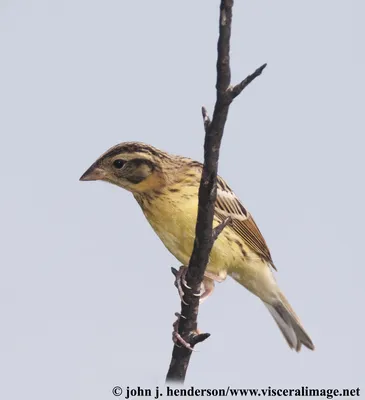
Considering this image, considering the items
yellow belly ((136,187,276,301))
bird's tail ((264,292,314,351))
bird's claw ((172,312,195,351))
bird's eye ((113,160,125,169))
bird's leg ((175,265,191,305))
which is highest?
bird's eye ((113,160,125,169))

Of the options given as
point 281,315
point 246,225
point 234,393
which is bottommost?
point 234,393

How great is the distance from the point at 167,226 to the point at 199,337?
1754 millimetres

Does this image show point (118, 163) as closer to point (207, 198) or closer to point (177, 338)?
point (177, 338)

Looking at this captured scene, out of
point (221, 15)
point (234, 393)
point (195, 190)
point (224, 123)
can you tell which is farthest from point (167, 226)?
point (221, 15)

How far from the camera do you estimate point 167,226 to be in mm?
8211

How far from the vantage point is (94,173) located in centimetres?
827

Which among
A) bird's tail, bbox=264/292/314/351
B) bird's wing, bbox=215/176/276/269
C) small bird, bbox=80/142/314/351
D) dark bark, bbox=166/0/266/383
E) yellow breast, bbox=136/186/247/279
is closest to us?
dark bark, bbox=166/0/266/383

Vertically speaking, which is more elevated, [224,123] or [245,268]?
[224,123]

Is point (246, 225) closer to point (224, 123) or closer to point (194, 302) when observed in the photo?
point (194, 302)

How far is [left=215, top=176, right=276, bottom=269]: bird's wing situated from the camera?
8.90 metres

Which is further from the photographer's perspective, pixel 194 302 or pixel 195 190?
pixel 195 190

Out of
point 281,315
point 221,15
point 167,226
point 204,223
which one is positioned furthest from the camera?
point 281,315

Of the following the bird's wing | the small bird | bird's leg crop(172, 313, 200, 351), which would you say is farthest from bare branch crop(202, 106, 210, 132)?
the bird's wing

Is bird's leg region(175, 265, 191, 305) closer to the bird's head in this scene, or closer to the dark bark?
the dark bark
